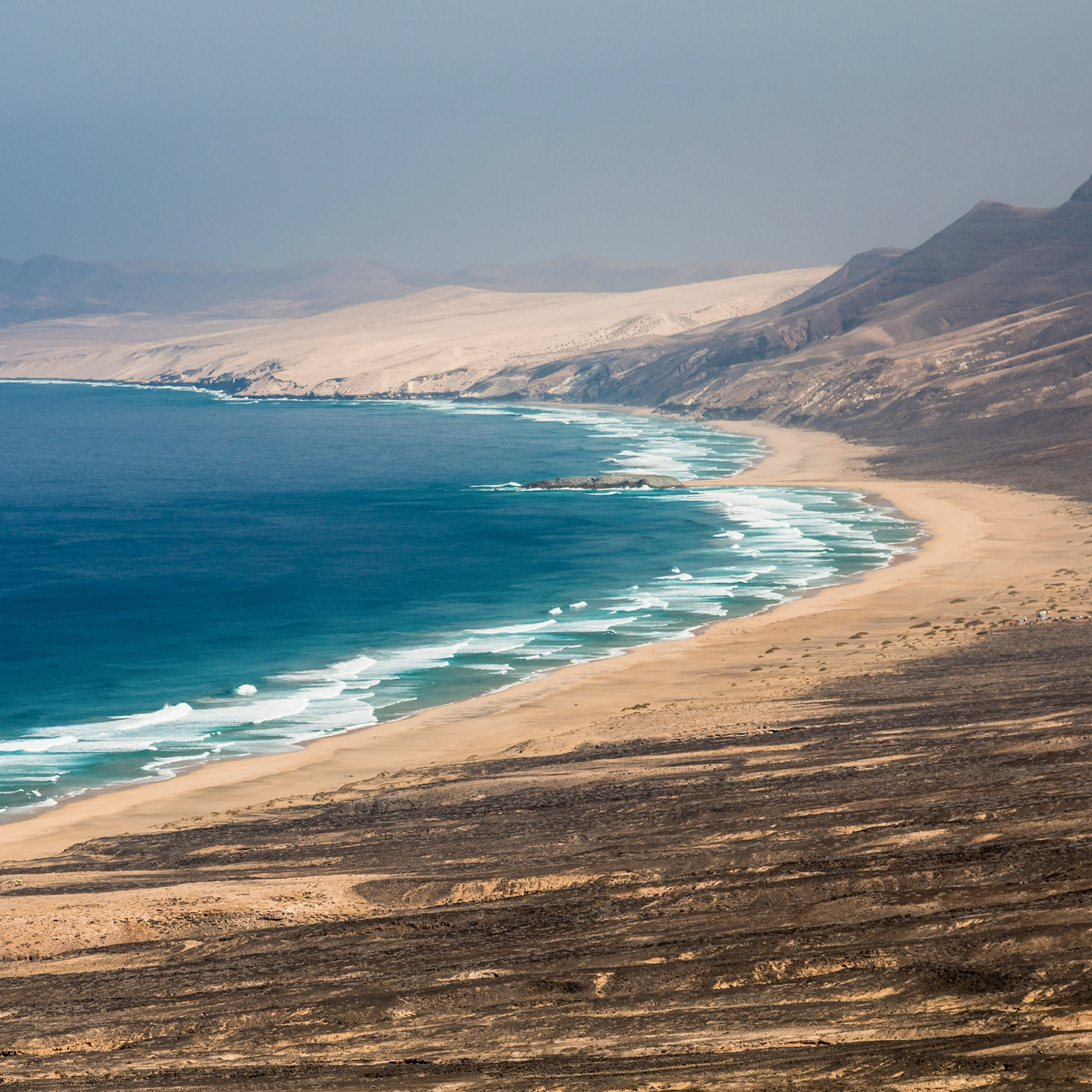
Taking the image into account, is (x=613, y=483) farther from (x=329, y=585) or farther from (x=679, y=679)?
(x=679, y=679)

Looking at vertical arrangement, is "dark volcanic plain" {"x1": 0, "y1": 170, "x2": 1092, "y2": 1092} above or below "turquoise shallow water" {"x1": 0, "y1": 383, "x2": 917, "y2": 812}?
below

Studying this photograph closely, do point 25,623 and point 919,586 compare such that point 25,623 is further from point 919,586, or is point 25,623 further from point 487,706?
point 919,586

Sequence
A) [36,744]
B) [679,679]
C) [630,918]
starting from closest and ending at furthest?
[630,918], [36,744], [679,679]

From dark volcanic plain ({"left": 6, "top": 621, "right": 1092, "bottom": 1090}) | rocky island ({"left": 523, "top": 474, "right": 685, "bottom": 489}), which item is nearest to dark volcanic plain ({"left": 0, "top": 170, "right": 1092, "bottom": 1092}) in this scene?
dark volcanic plain ({"left": 6, "top": 621, "right": 1092, "bottom": 1090})

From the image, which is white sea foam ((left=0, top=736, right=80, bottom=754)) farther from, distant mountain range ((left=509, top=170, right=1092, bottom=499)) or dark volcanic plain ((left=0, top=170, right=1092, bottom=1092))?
distant mountain range ((left=509, top=170, right=1092, bottom=499))

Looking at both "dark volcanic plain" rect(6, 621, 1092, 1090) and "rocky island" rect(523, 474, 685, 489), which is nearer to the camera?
"dark volcanic plain" rect(6, 621, 1092, 1090)

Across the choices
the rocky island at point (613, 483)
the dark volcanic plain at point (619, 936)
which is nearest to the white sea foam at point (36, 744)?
the dark volcanic plain at point (619, 936)

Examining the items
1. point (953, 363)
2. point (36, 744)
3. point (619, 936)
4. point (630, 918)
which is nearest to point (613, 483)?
point (953, 363)
